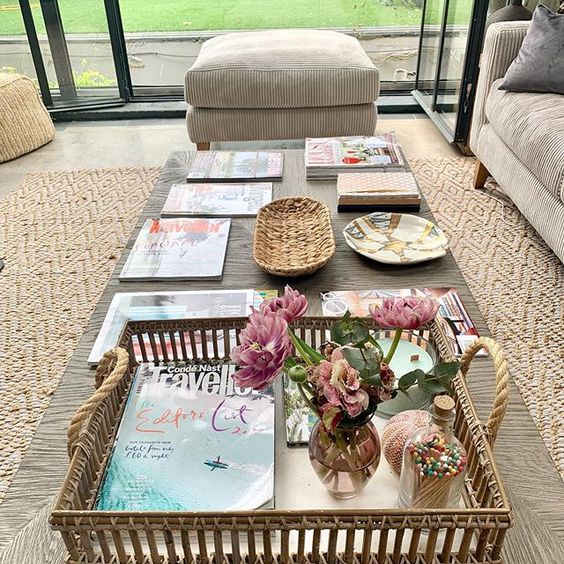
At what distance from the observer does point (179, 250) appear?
4.64 feet

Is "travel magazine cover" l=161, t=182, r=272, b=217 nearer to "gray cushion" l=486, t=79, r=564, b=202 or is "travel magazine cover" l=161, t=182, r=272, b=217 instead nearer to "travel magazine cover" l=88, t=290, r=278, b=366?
"travel magazine cover" l=88, t=290, r=278, b=366

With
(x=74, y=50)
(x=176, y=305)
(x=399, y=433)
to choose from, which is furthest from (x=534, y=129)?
(x=74, y=50)

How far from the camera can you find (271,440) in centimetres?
88

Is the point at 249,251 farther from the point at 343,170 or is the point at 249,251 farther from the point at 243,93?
the point at 243,93

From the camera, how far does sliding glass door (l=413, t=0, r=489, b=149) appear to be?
2477 mm

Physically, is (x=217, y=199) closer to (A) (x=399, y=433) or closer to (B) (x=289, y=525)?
(A) (x=399, y=433)

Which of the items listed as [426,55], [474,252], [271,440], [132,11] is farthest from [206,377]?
[132,11]

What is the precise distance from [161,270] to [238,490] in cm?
65

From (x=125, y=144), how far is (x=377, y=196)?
6.21 ft

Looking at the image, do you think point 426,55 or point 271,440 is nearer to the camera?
point 271,440

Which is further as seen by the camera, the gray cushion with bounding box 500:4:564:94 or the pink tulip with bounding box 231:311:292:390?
the gray cushion with bounding box 500:4:564:94

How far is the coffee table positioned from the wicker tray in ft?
0.32

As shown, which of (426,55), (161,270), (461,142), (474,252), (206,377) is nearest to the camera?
(206,377)

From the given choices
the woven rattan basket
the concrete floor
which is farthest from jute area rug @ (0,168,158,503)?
the woven rattan basket
